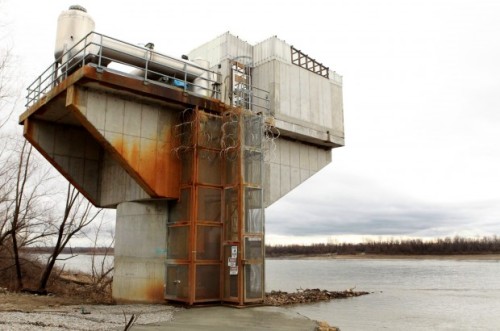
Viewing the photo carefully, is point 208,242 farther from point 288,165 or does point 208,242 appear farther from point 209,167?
point 288,165

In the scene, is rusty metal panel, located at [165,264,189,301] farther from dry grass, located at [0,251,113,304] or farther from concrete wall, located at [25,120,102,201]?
dry grass, located at [0,251,113,304]

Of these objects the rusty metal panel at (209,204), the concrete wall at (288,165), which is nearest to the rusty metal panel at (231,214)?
the rusty metal panel at (209,204)

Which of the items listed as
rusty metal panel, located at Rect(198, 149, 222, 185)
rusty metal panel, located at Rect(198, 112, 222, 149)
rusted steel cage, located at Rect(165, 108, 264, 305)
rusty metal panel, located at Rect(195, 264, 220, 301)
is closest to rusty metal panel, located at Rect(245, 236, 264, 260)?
rusted steel cage, located at Rect(165, 108, 264, 305)

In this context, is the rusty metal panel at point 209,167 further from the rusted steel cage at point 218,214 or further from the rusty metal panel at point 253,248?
the rusty metal panel at point 253,248

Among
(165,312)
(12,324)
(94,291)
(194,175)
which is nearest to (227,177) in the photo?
(194,175)

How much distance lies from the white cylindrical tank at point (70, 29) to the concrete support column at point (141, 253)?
585 cm

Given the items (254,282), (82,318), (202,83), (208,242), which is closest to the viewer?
(82,318)

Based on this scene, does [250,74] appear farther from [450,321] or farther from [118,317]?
[450,321]

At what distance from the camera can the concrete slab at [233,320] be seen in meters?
11.0

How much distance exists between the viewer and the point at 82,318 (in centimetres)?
1155

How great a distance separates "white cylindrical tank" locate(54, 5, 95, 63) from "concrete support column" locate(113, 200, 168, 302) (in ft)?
19.2

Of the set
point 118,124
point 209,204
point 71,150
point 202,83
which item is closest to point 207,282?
point 209,204

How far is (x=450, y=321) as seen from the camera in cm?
2081

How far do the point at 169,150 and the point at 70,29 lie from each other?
17.8 ft
